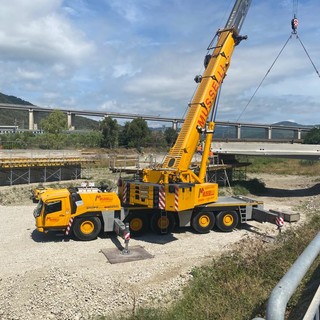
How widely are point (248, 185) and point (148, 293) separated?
26.6 meters

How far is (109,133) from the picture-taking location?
251 ft

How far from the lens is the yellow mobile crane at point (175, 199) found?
16.4 m

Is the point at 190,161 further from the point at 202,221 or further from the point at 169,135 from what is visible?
the point at 169,135

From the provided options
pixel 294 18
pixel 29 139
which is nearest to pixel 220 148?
pixel 294 18

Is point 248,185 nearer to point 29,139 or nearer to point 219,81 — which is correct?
point 219,81

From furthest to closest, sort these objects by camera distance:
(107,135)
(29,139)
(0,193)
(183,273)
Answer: (107,135), (29,139), (0,193), (183,273)

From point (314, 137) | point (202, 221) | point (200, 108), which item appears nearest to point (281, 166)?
point (202, 221)

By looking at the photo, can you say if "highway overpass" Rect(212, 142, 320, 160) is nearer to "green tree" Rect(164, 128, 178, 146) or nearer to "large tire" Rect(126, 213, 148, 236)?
"large tire" Rect(126, 213, 148, 236)

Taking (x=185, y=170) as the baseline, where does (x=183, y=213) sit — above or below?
below

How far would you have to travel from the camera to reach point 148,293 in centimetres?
1119

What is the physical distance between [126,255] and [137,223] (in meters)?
3.31

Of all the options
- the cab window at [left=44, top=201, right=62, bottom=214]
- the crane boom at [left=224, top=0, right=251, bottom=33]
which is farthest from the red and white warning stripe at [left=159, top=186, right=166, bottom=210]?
the crane boom at [left=224, top=0, right=251, bottom=33]

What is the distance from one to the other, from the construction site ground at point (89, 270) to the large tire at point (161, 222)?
0.37 m

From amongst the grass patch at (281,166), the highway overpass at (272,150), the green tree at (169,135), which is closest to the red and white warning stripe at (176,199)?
the highway overpass at (272,150)
